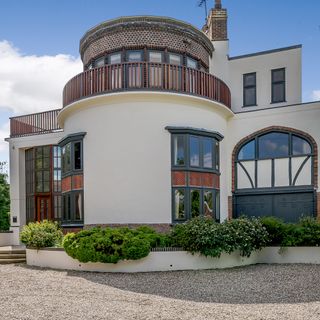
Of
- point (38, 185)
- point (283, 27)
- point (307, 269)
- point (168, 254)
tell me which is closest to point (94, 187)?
point (168, 254)

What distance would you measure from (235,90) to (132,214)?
8334mm

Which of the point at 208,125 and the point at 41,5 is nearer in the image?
the point at 41,5

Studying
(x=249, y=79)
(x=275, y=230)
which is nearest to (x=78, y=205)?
(x=275, y=230)

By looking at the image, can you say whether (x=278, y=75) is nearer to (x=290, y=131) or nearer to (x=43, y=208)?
(x=290, y=131)

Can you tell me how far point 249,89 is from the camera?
736 inches

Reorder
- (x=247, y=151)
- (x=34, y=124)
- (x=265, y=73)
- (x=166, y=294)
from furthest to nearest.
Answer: (x=34, y=124)
(x=265, y=73)
(x=247, y=151)
(x=166, y=294)

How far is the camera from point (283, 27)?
1389cm

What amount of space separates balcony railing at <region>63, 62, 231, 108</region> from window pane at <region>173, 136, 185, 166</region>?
1.87m

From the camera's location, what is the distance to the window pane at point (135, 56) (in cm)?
1647

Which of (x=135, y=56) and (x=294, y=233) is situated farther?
(x=135, y=56)

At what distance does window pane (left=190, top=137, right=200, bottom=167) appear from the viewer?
15.2m

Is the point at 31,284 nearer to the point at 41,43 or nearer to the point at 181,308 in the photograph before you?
the point at 181,308

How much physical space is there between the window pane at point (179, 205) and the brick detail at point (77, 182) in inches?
151

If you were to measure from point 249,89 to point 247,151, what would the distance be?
10.7ft
